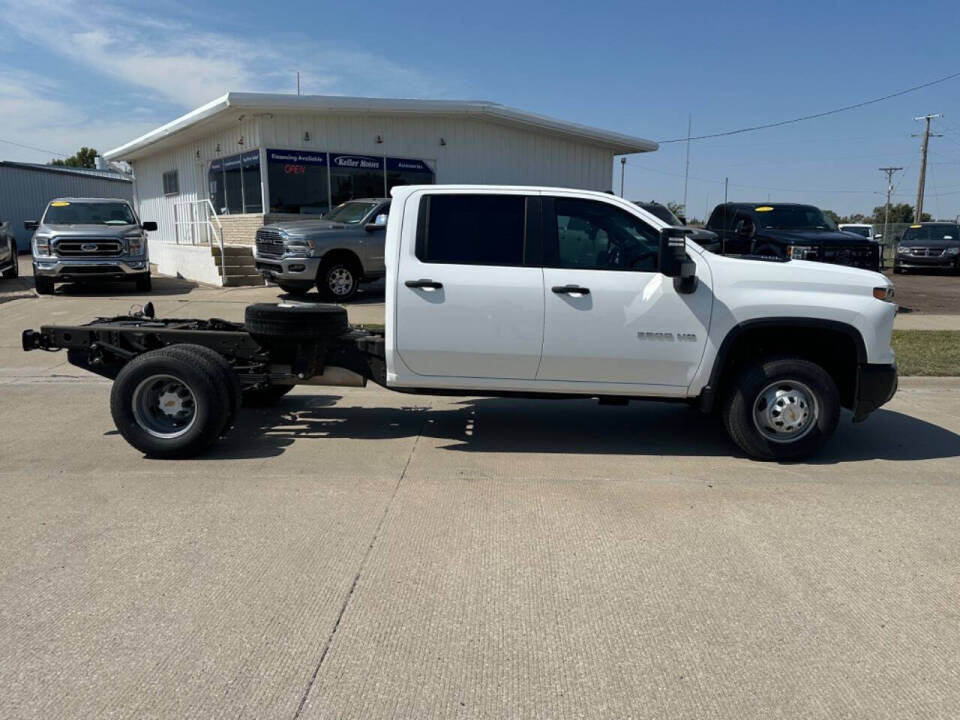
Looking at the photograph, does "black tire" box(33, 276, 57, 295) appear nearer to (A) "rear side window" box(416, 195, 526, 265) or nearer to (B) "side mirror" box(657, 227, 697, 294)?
(A) "rear side window" box(416, 195, 526, 265)

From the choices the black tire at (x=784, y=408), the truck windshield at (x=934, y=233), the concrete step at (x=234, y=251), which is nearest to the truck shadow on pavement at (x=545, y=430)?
the black tire at (x=784, y=408)

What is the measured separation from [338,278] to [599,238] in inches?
374

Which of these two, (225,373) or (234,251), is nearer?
Answer: (225,373)

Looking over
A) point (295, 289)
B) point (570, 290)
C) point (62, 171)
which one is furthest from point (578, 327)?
point (62, 171)

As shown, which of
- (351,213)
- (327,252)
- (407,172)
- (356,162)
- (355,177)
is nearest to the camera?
(327,252)

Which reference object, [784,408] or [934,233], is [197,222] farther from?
[934,233]

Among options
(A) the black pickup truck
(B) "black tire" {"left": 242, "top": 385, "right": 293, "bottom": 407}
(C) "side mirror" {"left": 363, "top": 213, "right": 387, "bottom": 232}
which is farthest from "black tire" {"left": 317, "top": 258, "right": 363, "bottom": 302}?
(A) the black pickup truck

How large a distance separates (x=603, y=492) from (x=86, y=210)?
15281 millimetres

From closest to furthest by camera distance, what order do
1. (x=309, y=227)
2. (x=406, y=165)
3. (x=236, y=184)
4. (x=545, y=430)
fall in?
(x=545, y=430)
(x=309, y=227)
(x=406, y=165)
(x=236, y=184)

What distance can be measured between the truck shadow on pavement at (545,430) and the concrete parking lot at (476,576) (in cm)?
5

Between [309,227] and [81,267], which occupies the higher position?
[309,227]

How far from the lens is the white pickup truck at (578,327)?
571 cm

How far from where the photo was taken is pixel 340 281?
1464cm

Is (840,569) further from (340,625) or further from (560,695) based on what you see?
(340,625)
